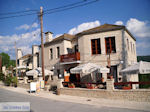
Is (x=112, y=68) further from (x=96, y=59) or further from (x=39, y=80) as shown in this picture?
(x=39, y=80)

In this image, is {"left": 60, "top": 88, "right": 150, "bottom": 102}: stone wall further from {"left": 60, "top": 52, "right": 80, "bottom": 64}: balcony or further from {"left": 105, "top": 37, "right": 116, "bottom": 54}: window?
{"left": 105, "top": 37, "right": 116, "bottom": 54}: window

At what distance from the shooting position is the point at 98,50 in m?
17.0

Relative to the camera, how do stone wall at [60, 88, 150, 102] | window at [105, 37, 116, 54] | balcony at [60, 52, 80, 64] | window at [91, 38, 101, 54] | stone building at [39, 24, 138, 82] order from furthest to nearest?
balcony at [60, 52, 80, 64] → window at [91, 38, 101, 54] → window at [105, 37, 116, 54] → stone building at [39, 24, 138, 82] → stone wall at [60, 88, 150, 102]

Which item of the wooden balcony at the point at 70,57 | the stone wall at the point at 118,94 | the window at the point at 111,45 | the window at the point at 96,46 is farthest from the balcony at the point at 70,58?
the stone wall at the point at 118,94

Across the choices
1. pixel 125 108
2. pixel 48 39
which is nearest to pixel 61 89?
pixel 125 108

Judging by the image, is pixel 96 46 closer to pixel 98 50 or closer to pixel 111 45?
pixel 98 50

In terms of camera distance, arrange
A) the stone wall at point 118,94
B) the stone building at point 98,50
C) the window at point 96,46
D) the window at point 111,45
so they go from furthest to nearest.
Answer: the window at point 96,46 → the window at point 111,45 → the stone building at point 98,50 → the stone wall at point 118,94

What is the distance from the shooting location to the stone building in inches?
607

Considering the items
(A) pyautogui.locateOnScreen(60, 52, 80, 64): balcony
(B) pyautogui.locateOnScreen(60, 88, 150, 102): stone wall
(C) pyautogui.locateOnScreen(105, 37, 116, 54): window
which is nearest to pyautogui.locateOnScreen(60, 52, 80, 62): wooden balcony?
(A) pyautogui.locateOnScreen(60, 52, 80, 64): balcony

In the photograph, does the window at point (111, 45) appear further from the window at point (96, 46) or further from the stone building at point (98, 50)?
the window at point (96, 46)

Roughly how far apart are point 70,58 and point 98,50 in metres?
3.83

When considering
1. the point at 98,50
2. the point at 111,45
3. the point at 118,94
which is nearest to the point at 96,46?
the point at 98,50

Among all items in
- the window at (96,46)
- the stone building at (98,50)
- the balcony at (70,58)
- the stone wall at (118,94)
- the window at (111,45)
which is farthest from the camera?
the balcony at (70,58)

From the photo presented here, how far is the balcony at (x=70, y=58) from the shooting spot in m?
17.7
